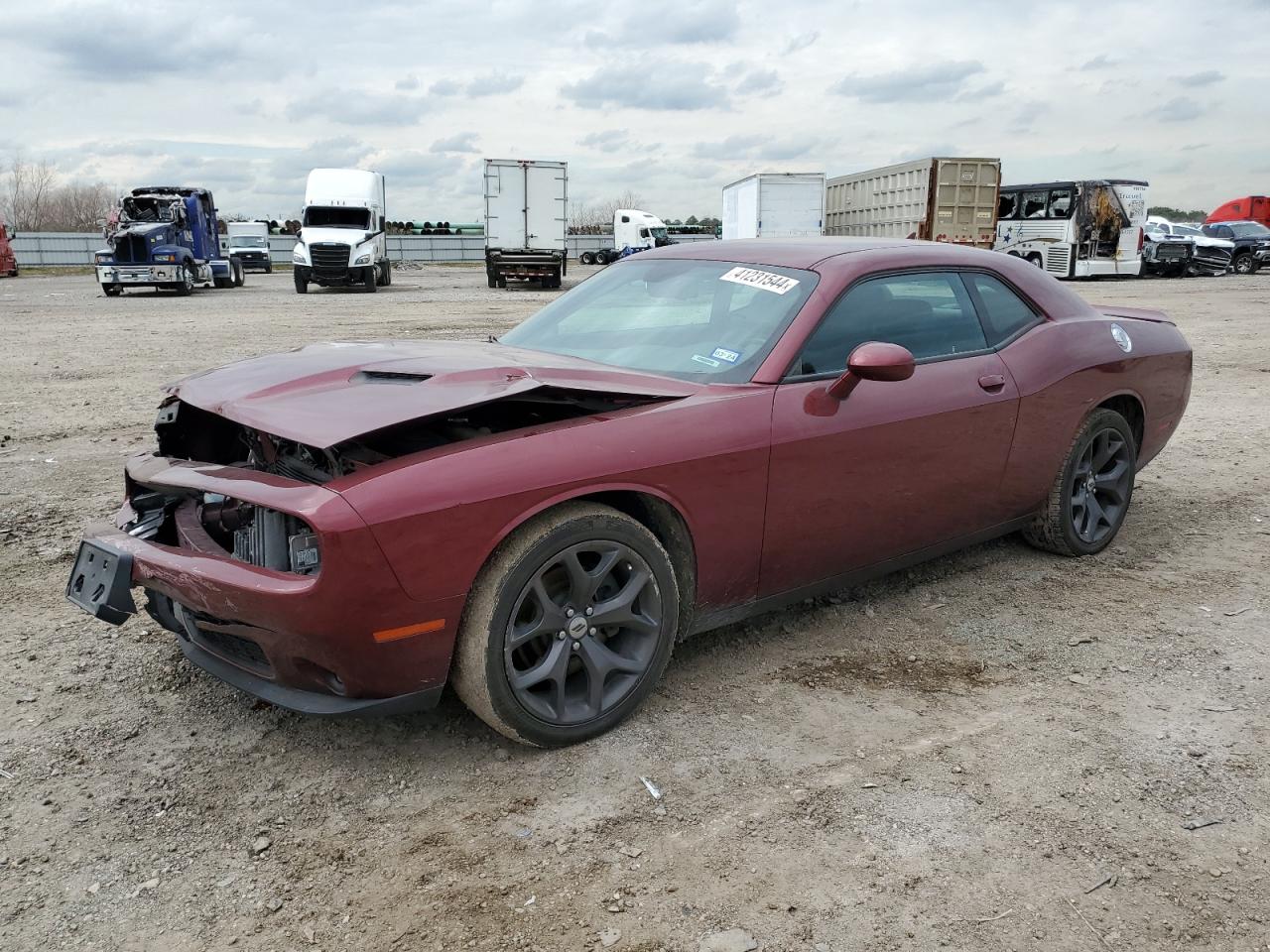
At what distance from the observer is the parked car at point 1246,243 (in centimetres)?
3375

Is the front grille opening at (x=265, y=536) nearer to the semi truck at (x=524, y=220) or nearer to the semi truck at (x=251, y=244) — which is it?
the semi truck at (x=524, y=220)

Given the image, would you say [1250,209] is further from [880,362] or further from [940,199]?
[880,362]

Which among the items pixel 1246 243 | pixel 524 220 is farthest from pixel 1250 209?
pixel 524 220

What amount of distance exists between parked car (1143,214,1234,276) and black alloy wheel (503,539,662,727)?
3407 cm

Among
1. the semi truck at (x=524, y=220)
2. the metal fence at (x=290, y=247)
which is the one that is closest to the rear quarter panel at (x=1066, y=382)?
the semi truck at (x=524, y=220)

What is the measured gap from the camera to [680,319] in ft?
12.2

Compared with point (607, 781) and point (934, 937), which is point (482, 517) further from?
point (934, 937)

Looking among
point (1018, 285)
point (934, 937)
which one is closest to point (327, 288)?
point (1018, 285)

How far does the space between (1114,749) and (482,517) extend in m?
2.01

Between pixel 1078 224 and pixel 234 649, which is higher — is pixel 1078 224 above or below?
above

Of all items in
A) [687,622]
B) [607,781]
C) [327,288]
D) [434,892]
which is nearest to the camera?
[434,892]

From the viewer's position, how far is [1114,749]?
9.80 ft

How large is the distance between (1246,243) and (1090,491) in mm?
35443

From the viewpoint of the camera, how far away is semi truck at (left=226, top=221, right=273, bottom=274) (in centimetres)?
4559
